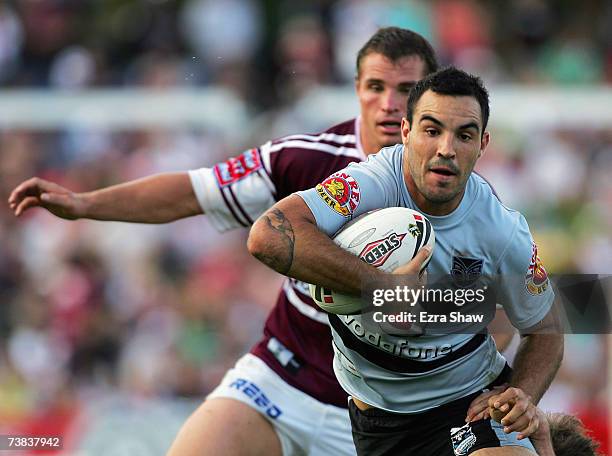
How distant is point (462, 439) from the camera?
489 cm

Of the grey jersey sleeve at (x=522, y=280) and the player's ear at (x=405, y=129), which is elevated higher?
the player's ear at (x=405, y=129)

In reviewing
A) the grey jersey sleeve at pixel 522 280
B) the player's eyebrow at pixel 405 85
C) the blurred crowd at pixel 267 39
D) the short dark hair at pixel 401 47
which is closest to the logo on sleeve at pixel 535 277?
the grey jersey sleeve at pixel 522 280

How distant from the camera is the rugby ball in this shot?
4.61 metres

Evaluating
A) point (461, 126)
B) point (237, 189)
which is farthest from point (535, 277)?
point (237, 189)

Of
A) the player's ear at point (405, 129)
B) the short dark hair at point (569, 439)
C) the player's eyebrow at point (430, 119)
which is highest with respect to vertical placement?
the player's eyebrow at point (430, 119)

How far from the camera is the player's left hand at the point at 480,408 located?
4895mm

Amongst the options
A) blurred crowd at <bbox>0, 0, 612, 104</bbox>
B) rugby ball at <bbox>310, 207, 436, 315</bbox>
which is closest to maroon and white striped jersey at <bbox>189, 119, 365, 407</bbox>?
rugby ball at <bbox>310, 207, 436, 315</bbox>

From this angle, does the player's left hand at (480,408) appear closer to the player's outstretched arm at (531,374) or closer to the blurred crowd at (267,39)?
the player's outstretched arm at (531,374)

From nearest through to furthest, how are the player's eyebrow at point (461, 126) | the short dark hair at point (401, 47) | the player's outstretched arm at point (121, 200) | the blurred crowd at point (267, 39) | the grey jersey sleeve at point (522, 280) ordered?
the player's eyebrow at point (461, 126) < the grey jersey sleeve at point (522, 280) < the player's outstretched arm at point (121, 200) < the short dark hair at point (401, 47) < the blurred crowd at point (267, 39)

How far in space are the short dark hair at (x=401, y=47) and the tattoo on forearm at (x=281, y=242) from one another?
1.88 metres

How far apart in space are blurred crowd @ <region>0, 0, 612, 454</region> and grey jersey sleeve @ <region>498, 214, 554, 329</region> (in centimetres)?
432

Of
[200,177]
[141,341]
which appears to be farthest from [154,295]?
[200,177]

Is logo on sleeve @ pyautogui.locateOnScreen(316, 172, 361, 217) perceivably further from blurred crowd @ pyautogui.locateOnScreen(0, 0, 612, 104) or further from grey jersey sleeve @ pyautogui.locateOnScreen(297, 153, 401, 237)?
blurred crowd @ pyautogui.locateOnScreen(0, 0, 612, 104)

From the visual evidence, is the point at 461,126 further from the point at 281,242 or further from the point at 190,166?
the point at 190,166
